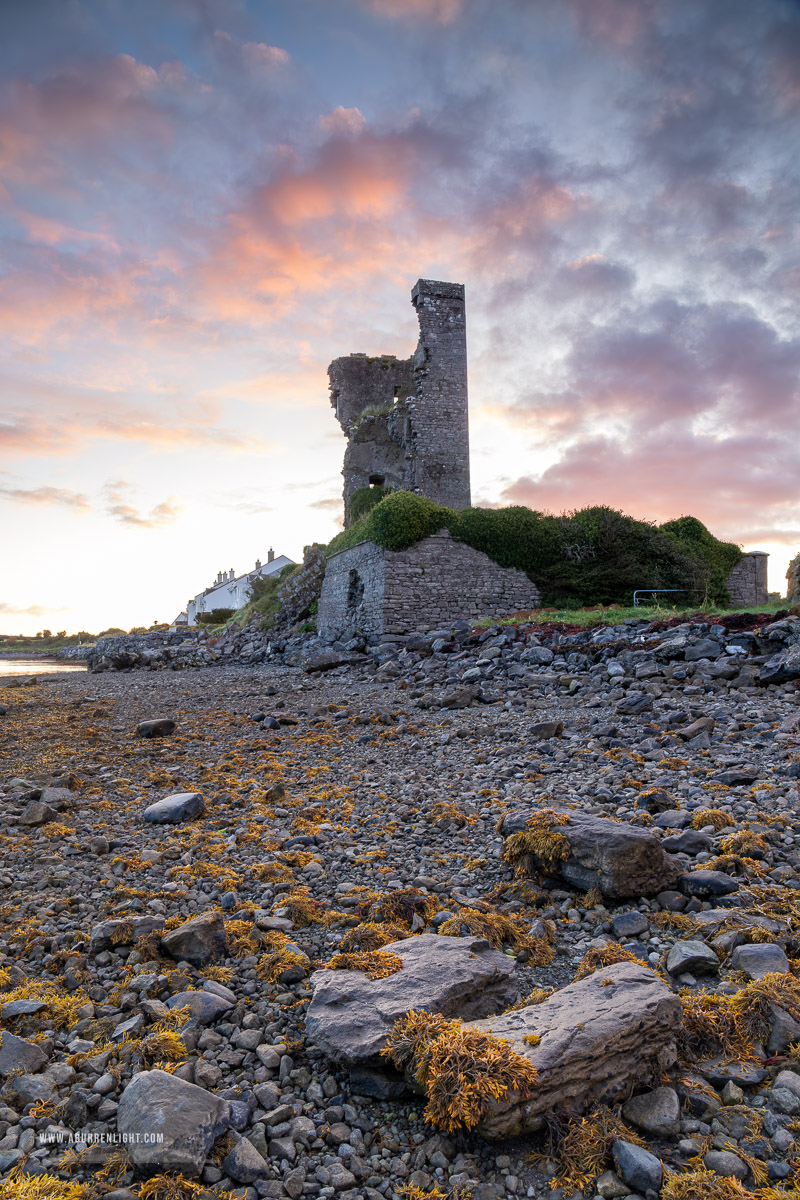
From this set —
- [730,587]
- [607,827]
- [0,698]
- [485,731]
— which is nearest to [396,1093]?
[607,827]

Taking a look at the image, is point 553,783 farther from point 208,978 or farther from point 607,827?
point 208,978

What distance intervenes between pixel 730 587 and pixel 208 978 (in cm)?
2495

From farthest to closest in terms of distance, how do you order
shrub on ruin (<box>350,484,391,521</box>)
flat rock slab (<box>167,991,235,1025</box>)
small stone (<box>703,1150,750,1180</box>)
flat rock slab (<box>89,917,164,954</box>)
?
shrub on ruin (<box>350,484,391,521</box>) → flat rock slab (<box>89,917,164,954</box>) → flat rock slab (<box>167,991,235,1025</box>) → small stone (<box>703,1150,750,1180</box>)

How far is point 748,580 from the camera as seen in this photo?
81.2 feet

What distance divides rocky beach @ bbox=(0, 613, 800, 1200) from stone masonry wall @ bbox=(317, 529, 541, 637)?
11649 mm

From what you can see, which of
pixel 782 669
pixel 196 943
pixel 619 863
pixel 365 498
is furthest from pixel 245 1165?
pixel 365 498

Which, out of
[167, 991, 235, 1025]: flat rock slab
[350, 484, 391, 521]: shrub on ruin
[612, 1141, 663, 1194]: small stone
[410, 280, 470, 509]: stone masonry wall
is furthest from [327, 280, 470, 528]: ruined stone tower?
[612, 1141, 663, 1194]: small stone

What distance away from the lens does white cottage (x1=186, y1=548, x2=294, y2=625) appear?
192ft

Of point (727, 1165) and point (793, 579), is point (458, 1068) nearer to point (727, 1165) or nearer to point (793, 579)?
point (727, 1165)

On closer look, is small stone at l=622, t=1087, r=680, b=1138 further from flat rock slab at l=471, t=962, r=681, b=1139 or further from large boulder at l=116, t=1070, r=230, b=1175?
large boulder at l=116, t=1070, r=230, b=1175

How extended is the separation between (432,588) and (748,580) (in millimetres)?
13294

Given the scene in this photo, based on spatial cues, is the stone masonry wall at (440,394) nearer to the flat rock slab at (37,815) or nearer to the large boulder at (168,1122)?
the flat rock slab at (37,815)

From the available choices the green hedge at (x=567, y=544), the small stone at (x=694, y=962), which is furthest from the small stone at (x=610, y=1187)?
the green hedge at (x=567, y=544)

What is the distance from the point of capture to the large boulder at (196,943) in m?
3.36
